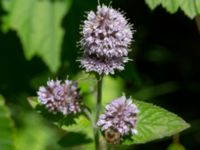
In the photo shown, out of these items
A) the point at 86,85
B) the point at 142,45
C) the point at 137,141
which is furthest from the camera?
the point at 142,45

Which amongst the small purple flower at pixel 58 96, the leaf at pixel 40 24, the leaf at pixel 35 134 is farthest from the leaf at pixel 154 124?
the leaf at pixel 35 134

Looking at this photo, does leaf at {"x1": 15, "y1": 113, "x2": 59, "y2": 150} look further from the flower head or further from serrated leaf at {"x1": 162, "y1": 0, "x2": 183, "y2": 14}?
the flower head

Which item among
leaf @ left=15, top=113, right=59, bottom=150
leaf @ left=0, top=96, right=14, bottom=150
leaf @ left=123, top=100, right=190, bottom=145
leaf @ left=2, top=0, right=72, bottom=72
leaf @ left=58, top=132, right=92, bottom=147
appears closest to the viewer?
leaf @ left=123, top=100, right=190, bottom=145

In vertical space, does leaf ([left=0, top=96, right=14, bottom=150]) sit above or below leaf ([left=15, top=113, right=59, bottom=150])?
below

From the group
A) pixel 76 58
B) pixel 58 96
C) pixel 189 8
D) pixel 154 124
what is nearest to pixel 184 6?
pixel 189 8

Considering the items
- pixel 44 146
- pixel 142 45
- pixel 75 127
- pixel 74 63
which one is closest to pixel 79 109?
pixel 75 127

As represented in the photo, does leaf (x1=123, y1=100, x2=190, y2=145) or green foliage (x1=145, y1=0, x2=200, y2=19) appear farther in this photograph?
green foliage (x1=145, y1=0, x2=200, y2=19)

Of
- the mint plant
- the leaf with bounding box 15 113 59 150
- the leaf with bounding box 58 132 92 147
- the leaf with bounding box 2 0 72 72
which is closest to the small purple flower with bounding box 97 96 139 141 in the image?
the mint plant

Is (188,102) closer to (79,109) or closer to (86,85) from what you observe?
(86,85)
